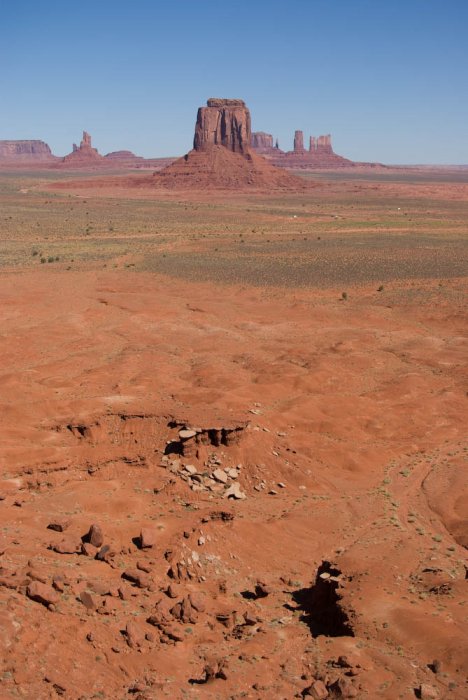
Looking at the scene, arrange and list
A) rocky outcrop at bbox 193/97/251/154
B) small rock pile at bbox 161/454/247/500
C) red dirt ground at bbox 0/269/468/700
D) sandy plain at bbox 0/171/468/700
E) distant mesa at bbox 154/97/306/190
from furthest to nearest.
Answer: rocky outcrop at bbox 193/97/251/154 < distant mesa at bbox 154/97/306/190 < small rock pile at bbox 161/454/247/500 < sandy plain at bbox 0/171/468/700 < red dirt ground at bbox 0/269/468/700

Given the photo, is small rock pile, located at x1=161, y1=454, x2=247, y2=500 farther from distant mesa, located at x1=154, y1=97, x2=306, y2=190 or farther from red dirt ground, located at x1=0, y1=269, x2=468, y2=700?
distant mesa, located at x1=154, y1=97, x2=306, y2=190

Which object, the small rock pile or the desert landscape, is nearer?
the desert landscape

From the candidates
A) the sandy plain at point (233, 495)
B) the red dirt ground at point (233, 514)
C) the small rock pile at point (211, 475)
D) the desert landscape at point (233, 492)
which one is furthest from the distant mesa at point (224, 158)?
the small rock pile at point (211, 475)

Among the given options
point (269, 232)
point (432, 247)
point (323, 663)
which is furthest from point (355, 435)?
point (269, 232)

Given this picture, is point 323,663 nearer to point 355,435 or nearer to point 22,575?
point 22,575

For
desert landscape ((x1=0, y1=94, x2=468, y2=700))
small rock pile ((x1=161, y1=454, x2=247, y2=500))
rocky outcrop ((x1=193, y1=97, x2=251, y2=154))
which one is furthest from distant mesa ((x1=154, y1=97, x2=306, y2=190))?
small rock pile ((x1=161, y1=454, x2=247, y2=500))

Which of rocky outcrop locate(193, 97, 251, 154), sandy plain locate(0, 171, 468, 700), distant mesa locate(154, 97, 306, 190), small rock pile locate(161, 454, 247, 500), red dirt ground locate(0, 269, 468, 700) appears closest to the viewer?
red dirt ground locate(0, 269, 468, 700)
